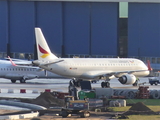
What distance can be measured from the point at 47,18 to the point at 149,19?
20.2 m

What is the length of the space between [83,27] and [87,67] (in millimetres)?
40859

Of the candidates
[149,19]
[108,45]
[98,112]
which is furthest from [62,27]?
[98,112]

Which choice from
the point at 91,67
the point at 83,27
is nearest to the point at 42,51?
the point at 91,67

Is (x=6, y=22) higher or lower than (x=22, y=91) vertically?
higher

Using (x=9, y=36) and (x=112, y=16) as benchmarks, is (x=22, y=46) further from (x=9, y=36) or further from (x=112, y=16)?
(x=112, y=16)

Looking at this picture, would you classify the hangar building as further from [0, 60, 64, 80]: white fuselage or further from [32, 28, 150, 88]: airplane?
[32, 28, 150, 88]: airplane

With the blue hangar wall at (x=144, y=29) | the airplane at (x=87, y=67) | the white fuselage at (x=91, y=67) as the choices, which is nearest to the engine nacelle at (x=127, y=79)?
the airplane at (x=87, y=67)

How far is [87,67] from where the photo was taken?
2648 inches

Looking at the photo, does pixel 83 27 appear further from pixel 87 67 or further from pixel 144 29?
pixel 87 67

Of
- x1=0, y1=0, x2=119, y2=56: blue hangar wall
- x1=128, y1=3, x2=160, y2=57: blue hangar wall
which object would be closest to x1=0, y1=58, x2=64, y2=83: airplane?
x1=0, y1=0, x2=119, y2=56: blue hangar wall

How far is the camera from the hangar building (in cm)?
10456

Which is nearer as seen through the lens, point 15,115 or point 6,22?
point 15,115

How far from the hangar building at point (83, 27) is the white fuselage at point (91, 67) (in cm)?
3428

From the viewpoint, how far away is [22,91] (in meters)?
57.8
